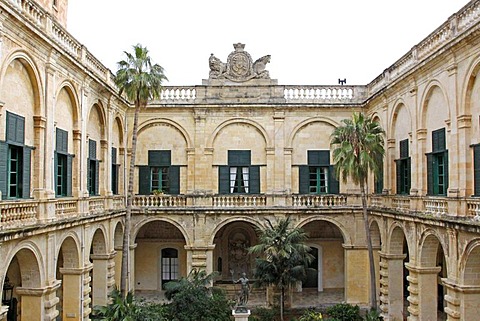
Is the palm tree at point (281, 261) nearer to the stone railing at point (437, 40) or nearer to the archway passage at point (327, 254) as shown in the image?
the archway passage at point (327, 254)

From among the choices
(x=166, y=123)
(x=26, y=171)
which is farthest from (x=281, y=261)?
(x=26, y=171)

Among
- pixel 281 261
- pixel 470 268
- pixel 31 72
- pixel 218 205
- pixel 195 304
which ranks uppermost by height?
pixel 31 72

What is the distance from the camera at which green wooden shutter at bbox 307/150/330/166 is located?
103ft

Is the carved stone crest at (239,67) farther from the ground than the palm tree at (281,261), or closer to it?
farther from the ground

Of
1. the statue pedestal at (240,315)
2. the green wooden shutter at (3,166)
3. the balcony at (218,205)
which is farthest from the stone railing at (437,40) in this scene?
the green wooden shutter at (3,166)

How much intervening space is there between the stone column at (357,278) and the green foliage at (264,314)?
4.85m

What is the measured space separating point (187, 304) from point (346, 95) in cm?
1506

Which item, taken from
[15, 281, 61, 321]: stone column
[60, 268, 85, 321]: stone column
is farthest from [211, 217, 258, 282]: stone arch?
[15, 281, 61, 321]: stone column

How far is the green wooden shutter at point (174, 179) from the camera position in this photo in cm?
3109

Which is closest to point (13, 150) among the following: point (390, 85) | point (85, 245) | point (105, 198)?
point (85, 245)

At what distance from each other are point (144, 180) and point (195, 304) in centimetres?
965

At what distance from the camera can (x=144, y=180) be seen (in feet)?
103

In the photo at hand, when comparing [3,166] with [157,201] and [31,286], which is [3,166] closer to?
[31,286]

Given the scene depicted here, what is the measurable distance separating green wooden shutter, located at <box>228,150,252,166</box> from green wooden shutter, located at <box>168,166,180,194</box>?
3074 millimetres
